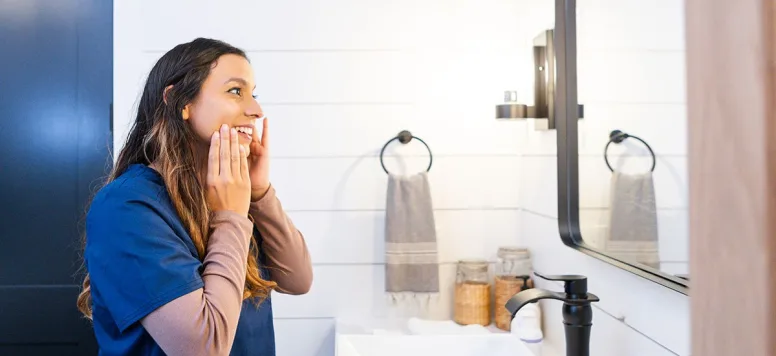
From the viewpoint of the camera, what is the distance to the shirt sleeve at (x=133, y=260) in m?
1.02

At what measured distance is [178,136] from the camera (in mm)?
1259

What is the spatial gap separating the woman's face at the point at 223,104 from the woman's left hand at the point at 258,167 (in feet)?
0.33

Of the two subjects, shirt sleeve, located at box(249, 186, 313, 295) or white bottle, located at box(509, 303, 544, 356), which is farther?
white bottle, located at box(509, 303, 544, 356)

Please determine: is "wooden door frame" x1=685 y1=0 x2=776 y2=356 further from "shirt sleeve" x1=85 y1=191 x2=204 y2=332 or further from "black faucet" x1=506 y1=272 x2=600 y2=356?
"black faucet" x1=506 y1=272 x2=600 y2=356

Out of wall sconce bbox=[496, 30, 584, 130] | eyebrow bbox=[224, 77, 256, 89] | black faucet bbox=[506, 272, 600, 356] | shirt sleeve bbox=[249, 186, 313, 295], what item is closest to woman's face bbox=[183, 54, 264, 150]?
eyebrow bbox=[224, 77, 256, 89]

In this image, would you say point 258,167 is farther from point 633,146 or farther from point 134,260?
point 633,146

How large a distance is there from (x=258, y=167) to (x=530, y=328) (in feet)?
2.66

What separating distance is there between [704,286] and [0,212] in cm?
Answer: 237

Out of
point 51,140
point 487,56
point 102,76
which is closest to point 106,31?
point 102,76

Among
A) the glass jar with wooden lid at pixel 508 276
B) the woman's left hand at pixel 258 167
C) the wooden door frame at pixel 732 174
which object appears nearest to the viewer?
the wooden door frame at pixel 732 174

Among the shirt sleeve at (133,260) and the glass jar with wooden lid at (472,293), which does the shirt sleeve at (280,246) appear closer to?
the shirt sleeve at (133,260)

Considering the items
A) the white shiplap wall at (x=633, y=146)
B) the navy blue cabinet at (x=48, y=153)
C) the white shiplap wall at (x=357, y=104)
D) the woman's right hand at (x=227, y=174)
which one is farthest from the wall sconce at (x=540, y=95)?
the navy blue cabinet at (x=48, y=153)

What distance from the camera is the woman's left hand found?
55.8 inches

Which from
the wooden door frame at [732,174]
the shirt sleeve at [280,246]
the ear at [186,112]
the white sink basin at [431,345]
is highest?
the ear at [186,112]
